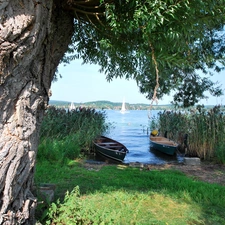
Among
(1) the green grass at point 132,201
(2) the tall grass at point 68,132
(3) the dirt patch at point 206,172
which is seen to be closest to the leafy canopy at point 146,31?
(1) the green grass at point 132,201

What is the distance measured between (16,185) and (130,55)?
7.96 ft

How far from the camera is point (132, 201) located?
3.86 meters

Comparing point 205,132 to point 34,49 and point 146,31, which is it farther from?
point 34,49

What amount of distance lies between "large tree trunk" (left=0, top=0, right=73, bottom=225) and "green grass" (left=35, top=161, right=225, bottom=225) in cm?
65

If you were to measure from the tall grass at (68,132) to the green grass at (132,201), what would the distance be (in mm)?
1728

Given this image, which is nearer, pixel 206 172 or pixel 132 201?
pixel 132 201

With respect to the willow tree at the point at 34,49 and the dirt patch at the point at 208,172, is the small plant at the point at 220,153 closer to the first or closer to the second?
the dirt patch at the point at 208,172

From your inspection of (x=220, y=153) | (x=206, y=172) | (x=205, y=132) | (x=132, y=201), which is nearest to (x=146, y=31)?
(x=132, y=201)

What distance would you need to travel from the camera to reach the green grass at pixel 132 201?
9.86ft

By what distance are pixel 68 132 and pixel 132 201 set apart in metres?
7.41

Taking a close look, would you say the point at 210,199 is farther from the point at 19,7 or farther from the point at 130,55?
the point at 19,7

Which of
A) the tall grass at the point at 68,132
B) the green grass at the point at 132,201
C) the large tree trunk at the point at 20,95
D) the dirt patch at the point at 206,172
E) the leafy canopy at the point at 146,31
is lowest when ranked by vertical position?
the dirt patch at the point at 206,172

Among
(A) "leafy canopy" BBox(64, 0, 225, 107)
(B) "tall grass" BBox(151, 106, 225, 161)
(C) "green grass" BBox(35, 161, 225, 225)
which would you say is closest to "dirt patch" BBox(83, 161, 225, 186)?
(B) "tall grass" BBox(151, 106, 225, 161)

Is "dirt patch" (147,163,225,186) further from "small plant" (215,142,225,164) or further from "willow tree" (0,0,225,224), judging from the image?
"willow tree" (0,0,225,224)
